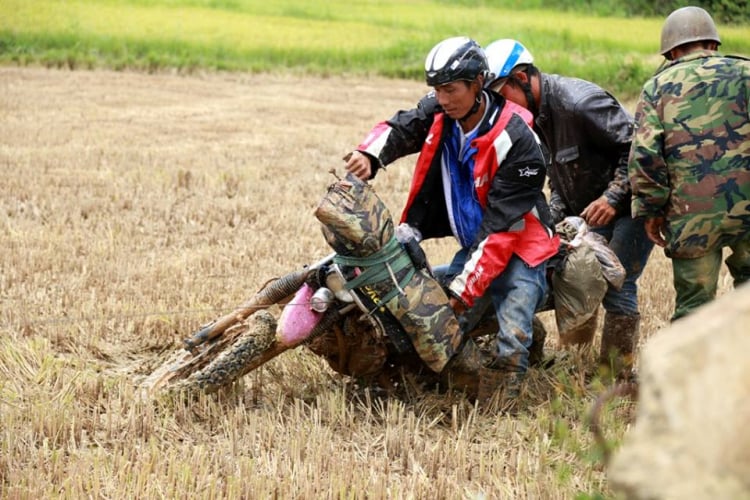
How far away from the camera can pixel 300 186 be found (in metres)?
10.5

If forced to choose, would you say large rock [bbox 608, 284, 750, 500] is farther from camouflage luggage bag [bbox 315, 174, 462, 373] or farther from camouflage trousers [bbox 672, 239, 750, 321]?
camouflage trousers [bbox 672, 239, 750, 321]

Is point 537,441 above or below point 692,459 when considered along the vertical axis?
below

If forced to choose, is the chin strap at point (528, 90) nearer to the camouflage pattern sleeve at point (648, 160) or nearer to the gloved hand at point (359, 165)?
the camouflage pattern sleeve at point (648, 160)

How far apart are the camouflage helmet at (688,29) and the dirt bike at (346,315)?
1583mm

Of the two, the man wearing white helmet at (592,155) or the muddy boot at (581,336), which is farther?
the muddy boot at (581,336)

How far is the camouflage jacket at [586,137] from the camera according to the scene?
4.84 metres

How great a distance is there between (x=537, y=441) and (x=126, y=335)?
2.58 metres

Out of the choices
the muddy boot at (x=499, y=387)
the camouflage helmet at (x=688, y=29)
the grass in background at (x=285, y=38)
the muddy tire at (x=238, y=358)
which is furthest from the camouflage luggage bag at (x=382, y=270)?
the grass in background at (x=285, y=38)

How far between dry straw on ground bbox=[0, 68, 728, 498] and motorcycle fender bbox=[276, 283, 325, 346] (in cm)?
33

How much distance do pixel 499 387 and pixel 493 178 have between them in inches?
39.1

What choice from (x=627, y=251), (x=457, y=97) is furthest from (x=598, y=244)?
(x=457, y=97)

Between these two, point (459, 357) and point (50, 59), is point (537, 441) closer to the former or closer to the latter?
→ point (459, 357)

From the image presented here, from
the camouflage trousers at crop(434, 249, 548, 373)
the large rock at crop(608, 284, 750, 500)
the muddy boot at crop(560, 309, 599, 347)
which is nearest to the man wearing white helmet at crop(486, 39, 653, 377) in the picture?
the muddy boot at crop(560, 309, 599, 347)

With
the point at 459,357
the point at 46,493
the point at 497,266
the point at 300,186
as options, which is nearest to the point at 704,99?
the point at 497,266
